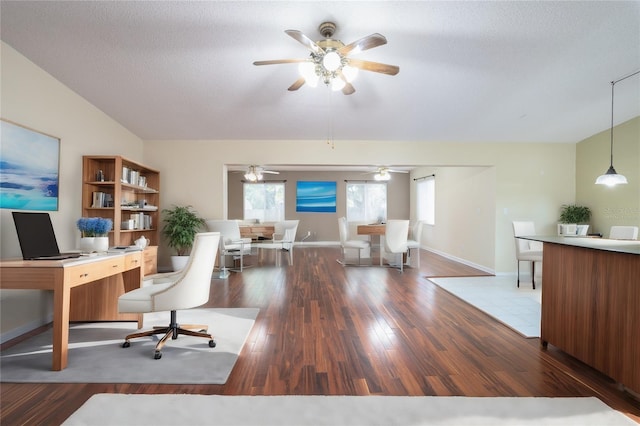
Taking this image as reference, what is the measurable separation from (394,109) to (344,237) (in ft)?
9.08

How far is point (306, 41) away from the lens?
229 cm

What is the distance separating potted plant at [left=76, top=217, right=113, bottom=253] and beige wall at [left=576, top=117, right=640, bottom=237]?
670cm

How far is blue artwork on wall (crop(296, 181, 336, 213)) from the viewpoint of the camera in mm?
9406

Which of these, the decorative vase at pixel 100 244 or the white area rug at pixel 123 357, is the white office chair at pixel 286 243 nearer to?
the white area rug at pixel 123 357

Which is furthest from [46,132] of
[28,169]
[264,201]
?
[264,201]

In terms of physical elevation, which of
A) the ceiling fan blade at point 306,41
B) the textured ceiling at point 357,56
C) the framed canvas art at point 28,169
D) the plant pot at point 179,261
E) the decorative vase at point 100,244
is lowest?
the plant pot at point 179,261

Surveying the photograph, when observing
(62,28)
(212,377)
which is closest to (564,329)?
(212,377)

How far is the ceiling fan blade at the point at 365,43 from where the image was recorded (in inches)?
84.4

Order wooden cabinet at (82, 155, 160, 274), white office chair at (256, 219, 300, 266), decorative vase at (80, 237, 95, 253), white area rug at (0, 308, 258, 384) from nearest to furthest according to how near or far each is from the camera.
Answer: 1. white area rug at (0, 308, 258, 384)
2. decorative vase at (80, 237, 95, 253)
3. wooden cabinet at (82, 155, 160, 274)
4. white office chair at (256, 219, 300, 266)

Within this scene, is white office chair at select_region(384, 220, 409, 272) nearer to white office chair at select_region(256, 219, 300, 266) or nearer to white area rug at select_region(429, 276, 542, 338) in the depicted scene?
white area rug at select_region(429, 276, 542, 338)

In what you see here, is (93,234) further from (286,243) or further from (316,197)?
(316,197)

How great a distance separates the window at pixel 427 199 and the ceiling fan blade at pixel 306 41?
19.9 ft

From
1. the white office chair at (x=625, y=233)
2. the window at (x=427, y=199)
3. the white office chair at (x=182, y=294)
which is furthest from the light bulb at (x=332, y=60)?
the window at (x=427, y=199)

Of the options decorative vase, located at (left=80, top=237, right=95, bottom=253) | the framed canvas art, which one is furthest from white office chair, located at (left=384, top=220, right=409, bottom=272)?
the framed canvas art
